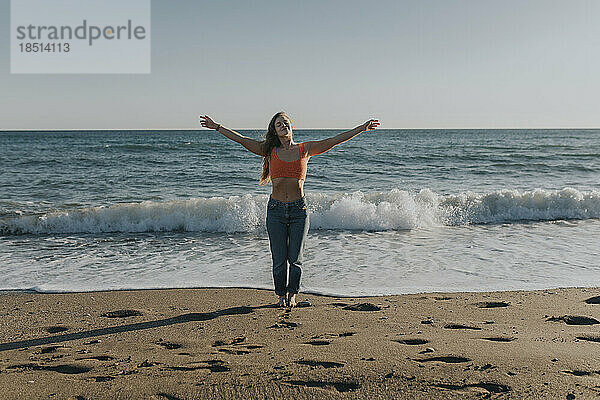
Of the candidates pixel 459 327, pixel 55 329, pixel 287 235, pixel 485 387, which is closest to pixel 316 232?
pixel 287 235

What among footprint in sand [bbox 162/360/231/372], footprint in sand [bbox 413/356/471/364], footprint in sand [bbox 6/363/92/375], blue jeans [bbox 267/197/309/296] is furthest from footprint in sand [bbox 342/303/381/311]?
footprint in sand [bbox 6/363/92/375]

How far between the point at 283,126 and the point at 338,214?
6404 millimetres

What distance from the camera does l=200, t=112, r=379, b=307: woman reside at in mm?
4902

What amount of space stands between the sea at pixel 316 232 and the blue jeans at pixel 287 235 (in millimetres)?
1009

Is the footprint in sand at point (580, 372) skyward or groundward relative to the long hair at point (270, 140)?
groundward

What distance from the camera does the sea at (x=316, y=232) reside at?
6.58 metres

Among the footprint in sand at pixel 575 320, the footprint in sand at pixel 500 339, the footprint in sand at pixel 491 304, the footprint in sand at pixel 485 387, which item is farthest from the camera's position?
the footprint in sand at pixel 491 304

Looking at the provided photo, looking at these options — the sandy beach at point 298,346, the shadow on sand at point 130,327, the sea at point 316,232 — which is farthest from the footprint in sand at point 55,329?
the sea at point 316,232

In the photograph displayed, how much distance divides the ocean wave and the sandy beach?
514 centimetres

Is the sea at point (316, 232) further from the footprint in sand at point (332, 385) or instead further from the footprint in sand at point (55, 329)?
the footprint in sand at point (332, 385)

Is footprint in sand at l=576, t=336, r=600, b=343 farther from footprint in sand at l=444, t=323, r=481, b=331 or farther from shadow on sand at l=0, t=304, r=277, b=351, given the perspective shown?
shadow on sand at l=0, t=304, r=277, b=351

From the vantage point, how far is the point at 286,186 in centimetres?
491

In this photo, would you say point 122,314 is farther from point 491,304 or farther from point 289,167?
point 491,304

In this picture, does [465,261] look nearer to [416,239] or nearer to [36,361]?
[416,239]
